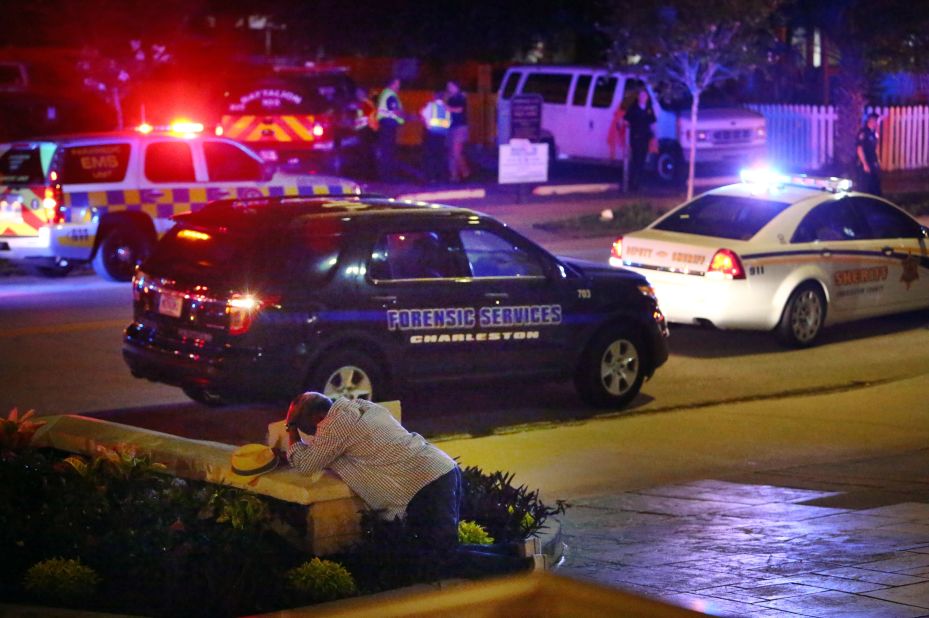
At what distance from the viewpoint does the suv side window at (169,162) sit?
55.8 feet

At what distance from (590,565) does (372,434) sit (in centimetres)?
141

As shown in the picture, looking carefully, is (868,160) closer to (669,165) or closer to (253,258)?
(669,165)

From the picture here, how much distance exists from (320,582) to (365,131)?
72.9ft

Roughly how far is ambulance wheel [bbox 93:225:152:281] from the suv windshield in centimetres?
846

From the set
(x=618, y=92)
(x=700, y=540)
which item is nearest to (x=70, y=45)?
(x=618, y=92)

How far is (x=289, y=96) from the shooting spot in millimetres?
25547

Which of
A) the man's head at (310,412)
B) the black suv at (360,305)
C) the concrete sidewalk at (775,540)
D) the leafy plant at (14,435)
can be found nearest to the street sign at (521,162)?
the black suv at (360,305)

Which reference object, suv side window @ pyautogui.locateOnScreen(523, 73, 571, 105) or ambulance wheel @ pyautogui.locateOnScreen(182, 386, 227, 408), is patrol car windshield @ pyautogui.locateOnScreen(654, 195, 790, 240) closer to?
ambulance wheel @ pyautogui.locateOnScreen(182, 386, 227, 408)

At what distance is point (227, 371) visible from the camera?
9.54 meters

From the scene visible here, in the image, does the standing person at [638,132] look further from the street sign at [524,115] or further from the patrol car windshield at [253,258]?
the patrol car windshield at [253,258]

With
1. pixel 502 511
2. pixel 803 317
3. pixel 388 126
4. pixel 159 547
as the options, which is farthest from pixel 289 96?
pixel 159 547

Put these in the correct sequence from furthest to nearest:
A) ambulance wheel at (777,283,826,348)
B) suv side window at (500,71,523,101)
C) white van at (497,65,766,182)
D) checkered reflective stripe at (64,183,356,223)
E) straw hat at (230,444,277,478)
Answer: suv side window at (500,71,523,101), white van at (497,65,766,182), checkered reflective stripe at (64,183,356,223), ambulance wheel at (777,283,826,348), straw hat at (230,444,277,478)

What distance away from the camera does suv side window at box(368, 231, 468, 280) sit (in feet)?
33.2

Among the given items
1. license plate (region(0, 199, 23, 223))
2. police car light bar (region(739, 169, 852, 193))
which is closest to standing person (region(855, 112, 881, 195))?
police car light bar (region(739, 169, 852, 193))
